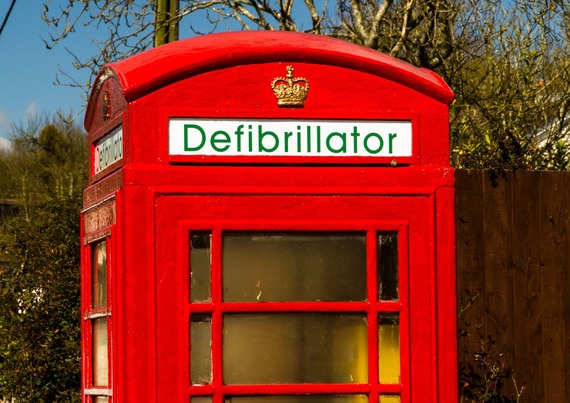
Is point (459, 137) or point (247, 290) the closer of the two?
point (247, 290)

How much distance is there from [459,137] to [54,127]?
28.0 m

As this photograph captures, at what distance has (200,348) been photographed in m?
3.98

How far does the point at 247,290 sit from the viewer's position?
158 inches

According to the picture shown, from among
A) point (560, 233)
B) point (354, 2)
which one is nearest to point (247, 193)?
point (560, 233)

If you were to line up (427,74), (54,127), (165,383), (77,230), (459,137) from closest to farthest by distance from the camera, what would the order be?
(165,383)
(427,74)
(77,230)
(459,137)
(54,127)

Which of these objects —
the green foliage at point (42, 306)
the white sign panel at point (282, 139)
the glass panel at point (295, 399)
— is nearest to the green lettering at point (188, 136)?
the white sign panel at point (282, 139)

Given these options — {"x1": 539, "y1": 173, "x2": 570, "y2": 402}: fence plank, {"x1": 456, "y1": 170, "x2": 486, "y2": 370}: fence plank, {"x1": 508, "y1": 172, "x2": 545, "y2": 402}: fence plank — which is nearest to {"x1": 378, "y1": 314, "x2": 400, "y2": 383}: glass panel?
{"x1": 456, "y1": 170, "x2": 486, "y2": 370}: fence plank

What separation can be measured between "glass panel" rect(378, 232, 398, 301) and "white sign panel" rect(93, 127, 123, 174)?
1.08 meters

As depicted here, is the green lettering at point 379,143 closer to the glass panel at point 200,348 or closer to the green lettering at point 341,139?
the green lettering at point 341,139

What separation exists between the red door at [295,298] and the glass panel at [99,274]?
1.78 feet

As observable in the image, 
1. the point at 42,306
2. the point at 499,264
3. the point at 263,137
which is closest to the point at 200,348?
the point at 263,137

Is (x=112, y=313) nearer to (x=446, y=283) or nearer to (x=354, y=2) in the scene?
(x=446, y=283)

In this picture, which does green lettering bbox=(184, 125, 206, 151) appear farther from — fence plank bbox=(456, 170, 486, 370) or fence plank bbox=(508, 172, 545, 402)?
fence plank bbox=(508, 172, 545, 402)

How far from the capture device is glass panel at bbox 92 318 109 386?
4.38 metres
